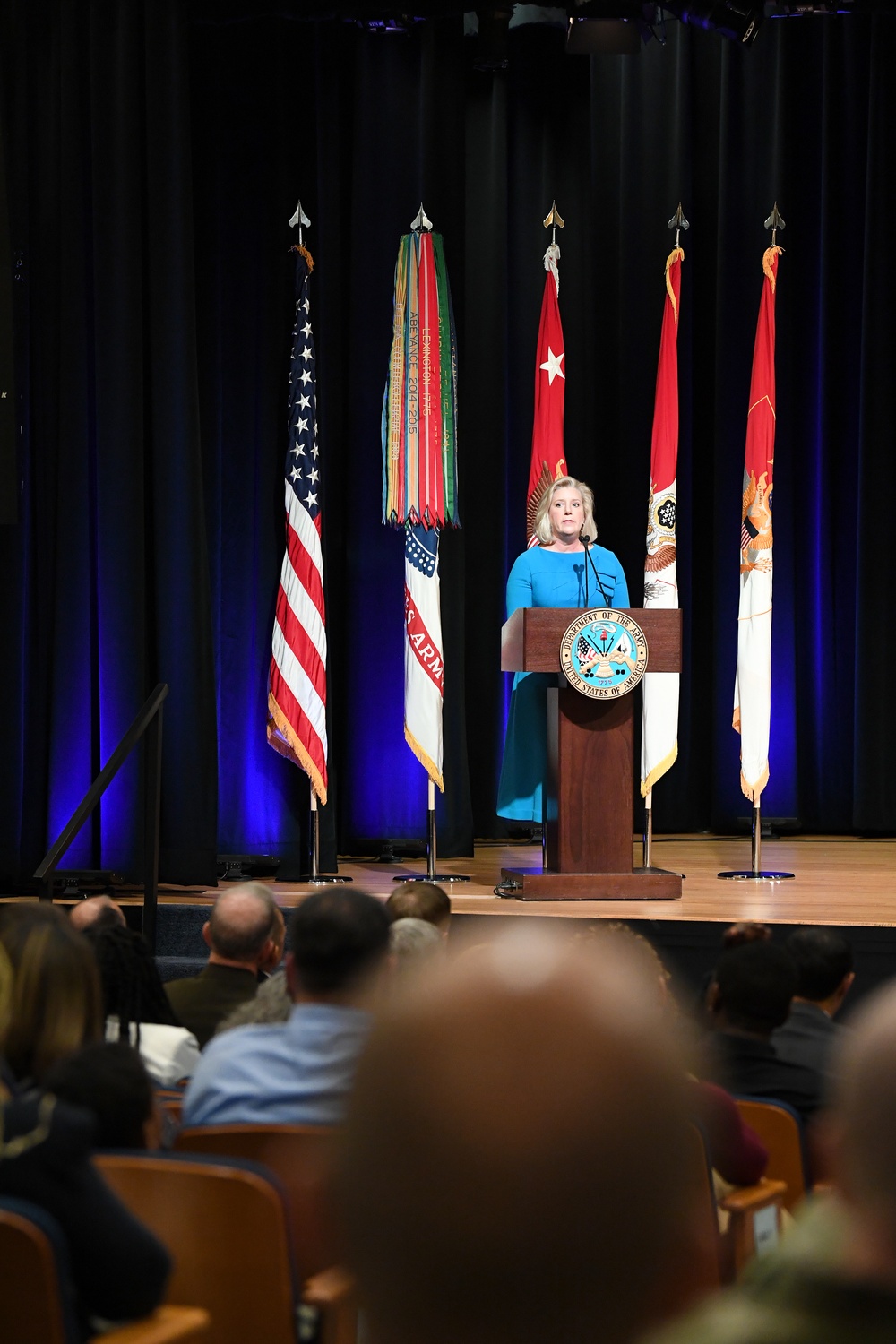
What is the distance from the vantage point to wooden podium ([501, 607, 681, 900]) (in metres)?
5.11

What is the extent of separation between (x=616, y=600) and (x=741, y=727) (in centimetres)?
118

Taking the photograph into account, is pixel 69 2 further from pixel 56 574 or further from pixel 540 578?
pixel 540 578

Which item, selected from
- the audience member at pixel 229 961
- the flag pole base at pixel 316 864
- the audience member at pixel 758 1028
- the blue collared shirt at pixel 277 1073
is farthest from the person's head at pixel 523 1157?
the flag pole base at pixel 316 864

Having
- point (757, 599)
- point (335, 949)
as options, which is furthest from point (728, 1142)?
point (757, 599)

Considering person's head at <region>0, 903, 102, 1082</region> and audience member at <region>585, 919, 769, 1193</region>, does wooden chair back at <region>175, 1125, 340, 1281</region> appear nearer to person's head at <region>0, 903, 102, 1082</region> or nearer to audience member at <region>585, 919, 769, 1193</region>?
person's head at <region>0, 903, 102, 1082</region>

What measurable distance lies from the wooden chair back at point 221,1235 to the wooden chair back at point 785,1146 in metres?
0.87

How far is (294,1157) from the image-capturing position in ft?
5.97

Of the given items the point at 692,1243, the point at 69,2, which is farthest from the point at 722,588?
the point at 692,1243

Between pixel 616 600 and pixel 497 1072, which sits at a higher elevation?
pixel 616 600

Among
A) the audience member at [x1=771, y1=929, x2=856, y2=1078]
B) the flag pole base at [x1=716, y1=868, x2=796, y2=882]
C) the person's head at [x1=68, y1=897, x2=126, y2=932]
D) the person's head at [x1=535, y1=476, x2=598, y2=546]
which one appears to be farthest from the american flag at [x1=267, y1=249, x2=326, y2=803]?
the audience member at [x1=771, y1=929, x2=856, y2=1078]

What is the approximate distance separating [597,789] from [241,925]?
7.54ft

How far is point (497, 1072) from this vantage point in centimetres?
54

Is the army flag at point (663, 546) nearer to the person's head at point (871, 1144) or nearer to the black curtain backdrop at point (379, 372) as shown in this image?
the black curtain backdrop at point (379, 372)

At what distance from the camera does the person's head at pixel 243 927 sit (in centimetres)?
304
